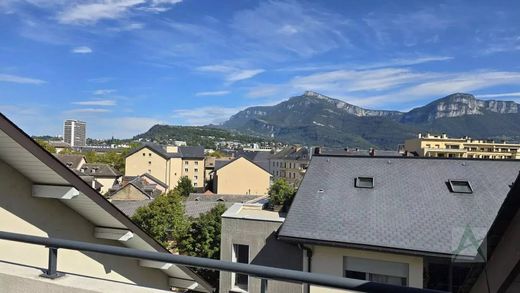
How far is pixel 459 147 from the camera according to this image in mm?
83125

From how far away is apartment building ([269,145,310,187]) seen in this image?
8898 cm

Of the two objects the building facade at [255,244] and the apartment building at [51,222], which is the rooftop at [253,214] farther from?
the apartment building at [51,222]

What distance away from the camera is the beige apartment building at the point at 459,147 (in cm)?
7931

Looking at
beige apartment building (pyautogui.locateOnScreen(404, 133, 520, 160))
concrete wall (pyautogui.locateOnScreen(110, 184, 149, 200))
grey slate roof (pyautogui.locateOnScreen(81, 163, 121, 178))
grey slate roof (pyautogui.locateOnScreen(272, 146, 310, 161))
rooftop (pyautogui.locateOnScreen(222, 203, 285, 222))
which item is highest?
beige apartment building (pyautogui.locateOnScreen(404, 133, 520, 160))

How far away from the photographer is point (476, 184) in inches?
406

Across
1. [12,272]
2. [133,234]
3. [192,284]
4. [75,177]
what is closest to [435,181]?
[192,284]

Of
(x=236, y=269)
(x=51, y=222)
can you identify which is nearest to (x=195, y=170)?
(x=51, y=222)

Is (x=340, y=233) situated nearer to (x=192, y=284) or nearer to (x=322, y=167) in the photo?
(x=322, y=167)

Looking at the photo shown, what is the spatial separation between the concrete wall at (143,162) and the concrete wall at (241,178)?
18.8 meters

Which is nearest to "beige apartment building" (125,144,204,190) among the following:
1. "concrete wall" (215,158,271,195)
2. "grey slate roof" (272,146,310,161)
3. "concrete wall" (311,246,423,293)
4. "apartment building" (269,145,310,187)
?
"concrete wall" (215,158,271,195)

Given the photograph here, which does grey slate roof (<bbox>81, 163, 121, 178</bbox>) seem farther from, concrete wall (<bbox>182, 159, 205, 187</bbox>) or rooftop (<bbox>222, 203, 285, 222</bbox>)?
rooftop (<bbox>222, 203, 285, 222</bbox>)

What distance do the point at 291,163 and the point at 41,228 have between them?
9002 centimetres

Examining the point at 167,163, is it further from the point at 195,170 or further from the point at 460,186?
the point at 460,186

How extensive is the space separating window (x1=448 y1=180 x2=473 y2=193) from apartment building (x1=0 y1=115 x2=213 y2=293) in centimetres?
860
